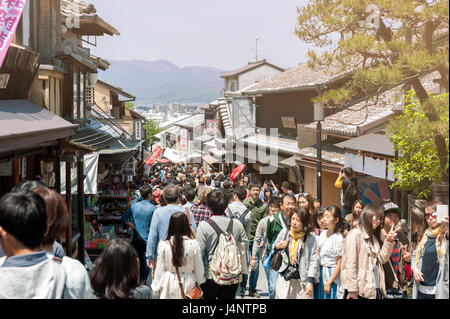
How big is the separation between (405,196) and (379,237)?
7.14 m

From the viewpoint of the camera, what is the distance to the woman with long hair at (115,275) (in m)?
3.61

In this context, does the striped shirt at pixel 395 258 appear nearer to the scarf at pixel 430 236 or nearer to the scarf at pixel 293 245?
the scarf at pixel 430 236

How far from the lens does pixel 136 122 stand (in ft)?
116

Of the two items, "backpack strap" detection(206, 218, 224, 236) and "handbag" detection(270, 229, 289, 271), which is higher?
"backpack strap" detection(206, 218, 224, 236)

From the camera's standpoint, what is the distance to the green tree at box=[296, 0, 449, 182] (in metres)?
6.44

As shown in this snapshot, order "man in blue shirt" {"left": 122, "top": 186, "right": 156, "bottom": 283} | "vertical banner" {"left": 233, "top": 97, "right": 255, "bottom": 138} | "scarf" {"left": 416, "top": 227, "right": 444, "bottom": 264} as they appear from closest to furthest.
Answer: "scarf" {"left": 416, "top": 227, "right": 444, "bottom": 264}, "man in blue shirt" {"left": 122, "top": 186, "right": 156, "bottom": 283}, "vertical banner" {"left": 233, "top": 97, "right": 255, "bottom": 138}

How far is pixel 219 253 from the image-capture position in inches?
247

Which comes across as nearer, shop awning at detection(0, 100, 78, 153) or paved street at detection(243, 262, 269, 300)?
shop awning at detection(0, 100, 78, 153)

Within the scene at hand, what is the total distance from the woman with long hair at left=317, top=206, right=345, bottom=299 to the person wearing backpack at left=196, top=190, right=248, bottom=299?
1.07m

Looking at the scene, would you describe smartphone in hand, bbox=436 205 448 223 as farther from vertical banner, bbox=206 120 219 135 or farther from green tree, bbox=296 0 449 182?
vertical banner, bbox=206 120 219 135

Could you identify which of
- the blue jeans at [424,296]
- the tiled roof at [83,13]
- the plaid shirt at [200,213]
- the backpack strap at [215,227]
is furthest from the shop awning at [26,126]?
the blue jeans at [424,296]

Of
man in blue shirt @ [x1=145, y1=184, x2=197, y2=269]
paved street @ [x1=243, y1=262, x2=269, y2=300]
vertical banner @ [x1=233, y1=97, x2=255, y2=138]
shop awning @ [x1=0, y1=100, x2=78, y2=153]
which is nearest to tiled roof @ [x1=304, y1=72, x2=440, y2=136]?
paved street @ [x1=243, y1=262, x2=269, y2=300]
